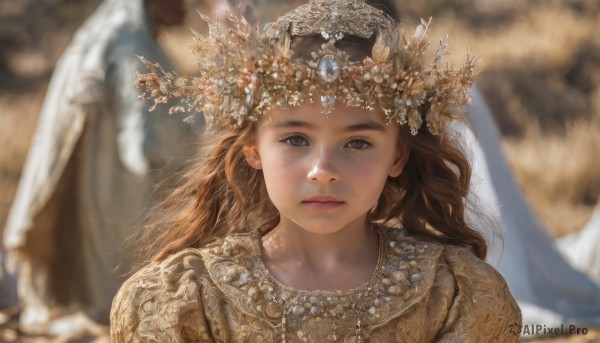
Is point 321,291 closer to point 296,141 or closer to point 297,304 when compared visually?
point 297,304

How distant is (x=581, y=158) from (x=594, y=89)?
2048 mm

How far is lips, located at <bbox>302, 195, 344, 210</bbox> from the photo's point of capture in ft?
8.37

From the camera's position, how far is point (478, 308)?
8.86 ft

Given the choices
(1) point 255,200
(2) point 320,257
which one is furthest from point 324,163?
(1) point 255,200

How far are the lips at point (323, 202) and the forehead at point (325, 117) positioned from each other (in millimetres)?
167

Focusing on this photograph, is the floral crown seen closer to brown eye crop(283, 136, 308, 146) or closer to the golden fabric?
brown eye crop(283, 136, 308, 146)

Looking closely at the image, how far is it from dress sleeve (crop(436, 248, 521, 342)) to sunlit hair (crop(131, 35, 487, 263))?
0.58ft

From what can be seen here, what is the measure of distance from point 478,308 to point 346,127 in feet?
1.85

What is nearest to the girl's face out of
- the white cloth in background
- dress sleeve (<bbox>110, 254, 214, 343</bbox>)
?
dress sleeve (<bbox>110, 254, 214, 343</bbox>)

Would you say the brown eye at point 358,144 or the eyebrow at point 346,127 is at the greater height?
the eyebrow at point 346,127

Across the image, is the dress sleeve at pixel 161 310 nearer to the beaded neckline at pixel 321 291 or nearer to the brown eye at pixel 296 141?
the beaded neckline at pixel 321 291

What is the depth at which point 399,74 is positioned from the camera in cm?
263


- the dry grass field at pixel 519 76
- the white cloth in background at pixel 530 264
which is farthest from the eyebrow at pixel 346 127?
the dry grass field at pixel 519 76

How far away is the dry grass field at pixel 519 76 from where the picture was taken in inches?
338
